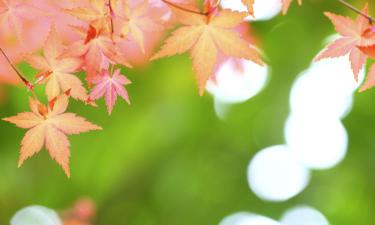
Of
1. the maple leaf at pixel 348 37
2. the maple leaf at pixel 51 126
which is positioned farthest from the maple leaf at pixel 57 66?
the maple leaf at pixel 348 37

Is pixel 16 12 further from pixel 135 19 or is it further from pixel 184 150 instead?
pixel 184 150

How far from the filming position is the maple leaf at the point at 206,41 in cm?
92

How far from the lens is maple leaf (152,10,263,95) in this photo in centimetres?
92

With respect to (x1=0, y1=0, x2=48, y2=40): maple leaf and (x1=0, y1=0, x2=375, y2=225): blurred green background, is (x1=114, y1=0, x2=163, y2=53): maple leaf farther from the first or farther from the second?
(x1=0, y1=0, x2=375, y2=225): blurred green background

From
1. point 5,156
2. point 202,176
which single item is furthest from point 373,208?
point 5,156

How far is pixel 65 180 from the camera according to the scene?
3889 mm

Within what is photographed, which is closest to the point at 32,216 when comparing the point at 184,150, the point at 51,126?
the point at 184,150

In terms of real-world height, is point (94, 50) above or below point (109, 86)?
above

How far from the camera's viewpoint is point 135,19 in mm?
1061

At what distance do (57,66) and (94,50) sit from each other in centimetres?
11

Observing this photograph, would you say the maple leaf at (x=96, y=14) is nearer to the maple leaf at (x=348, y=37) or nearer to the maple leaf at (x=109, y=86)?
the maple leaf at (x=109, y=86)

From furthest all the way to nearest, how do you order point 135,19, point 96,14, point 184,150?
point 184,150, point 135,19, point 96,14

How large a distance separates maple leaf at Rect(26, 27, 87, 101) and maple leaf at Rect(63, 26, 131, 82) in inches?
1.3

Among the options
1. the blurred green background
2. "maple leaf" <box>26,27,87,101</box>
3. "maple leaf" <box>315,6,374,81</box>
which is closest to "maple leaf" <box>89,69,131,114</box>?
"maple leaf" <box>26,27,87,101</box>
